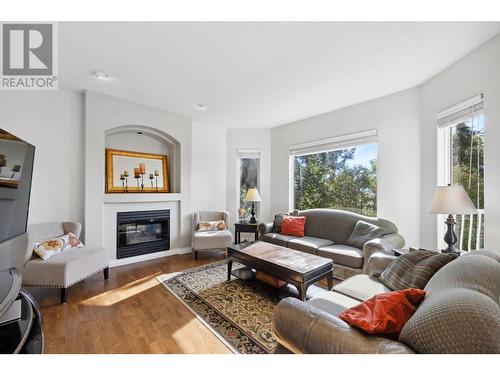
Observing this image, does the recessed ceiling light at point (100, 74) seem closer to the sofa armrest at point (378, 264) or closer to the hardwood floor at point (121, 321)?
the hardwood floor at point (121, 321)

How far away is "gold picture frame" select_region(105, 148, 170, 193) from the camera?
3.42 m

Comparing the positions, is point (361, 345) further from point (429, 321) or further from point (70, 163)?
point (70, 163)

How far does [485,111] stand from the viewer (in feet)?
6.27

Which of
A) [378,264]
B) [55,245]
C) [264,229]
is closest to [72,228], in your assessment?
[55,245]

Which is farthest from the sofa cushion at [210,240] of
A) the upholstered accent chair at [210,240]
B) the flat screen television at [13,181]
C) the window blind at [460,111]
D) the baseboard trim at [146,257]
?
the window blind at [460,111]

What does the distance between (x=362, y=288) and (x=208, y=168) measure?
3.52 metres

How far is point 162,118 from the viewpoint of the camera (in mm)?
3723

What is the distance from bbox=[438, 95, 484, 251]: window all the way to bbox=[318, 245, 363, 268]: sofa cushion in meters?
1.03

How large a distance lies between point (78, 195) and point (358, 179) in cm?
437

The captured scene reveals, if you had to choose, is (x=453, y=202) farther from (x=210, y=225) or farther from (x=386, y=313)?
(x=210, y=225)

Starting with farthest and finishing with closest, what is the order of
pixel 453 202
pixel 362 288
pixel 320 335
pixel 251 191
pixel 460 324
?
pixel 251 191 → pixel 453 202 → pixel 362 288 → pixel 320 335 → pixel 460 324

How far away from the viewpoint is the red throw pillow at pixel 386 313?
3.02 ft

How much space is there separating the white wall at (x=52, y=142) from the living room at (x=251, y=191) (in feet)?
0.06
